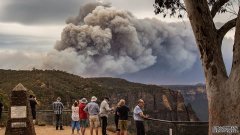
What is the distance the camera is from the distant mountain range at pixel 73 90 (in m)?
78.1

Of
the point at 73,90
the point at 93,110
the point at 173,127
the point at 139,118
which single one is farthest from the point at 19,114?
the point at 73,90

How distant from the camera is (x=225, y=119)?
13.4m

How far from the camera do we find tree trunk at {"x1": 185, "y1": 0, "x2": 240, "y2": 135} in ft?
43.5

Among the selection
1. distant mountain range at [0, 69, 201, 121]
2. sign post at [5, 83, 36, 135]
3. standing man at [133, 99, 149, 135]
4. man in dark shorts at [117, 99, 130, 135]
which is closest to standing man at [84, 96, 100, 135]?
man in dark shorts at [117, 99, 130, 135]

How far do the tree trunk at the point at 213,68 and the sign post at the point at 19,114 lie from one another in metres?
9.63

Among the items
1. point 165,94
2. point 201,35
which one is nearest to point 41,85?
point 201,35

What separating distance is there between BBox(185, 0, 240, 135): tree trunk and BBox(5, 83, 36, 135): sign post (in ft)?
31.6

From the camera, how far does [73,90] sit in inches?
3524

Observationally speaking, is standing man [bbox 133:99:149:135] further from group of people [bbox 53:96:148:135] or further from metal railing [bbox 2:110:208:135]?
metal railing [bbox 2:110:208:135]

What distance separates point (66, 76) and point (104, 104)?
271ft

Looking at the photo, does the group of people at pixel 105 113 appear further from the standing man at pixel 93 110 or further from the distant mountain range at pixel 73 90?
the distant mountain range at pixel 73 90

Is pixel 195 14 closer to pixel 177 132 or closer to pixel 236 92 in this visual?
pixel 236 92

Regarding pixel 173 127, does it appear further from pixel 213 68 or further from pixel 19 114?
pixel 19 114

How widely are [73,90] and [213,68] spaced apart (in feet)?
252
